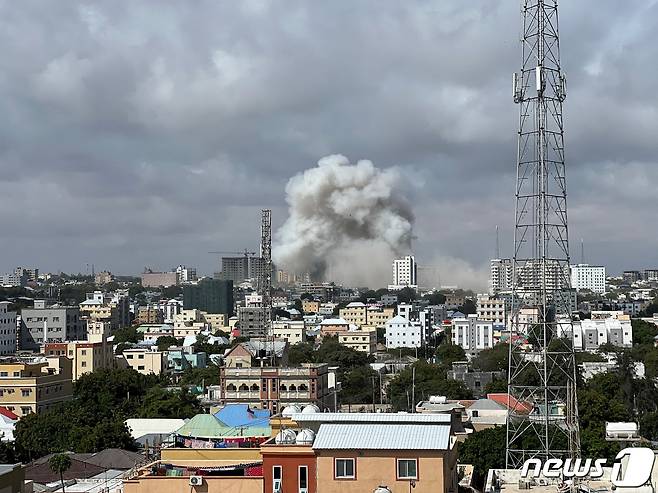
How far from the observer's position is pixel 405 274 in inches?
5699

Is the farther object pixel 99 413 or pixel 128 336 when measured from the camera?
pixel 128 336

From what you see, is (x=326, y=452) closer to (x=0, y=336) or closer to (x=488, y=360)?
(x=488, y=360)

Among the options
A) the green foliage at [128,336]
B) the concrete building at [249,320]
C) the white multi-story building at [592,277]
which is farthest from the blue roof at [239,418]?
the white multi-story building at [592,277]

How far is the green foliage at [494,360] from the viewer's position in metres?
59.5

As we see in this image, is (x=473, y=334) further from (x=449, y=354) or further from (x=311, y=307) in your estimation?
(x=311, y=307)

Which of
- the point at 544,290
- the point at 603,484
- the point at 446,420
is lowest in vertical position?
the point at 603,484

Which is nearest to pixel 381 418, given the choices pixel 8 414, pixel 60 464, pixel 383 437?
pixel 383 437

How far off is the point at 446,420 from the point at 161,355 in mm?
48645

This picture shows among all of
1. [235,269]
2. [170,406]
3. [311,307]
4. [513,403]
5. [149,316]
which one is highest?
[235,269]

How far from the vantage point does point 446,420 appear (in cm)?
1476

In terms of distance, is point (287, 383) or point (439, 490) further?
point (287, 383)

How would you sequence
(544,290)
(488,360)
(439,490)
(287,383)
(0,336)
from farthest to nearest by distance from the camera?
(0,336)
(488,360)
(287,383)
(544,290)
(439,490)

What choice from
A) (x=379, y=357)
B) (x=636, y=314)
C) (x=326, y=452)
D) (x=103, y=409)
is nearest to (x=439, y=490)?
(x=326, y=452)

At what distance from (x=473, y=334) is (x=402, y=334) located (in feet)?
17.0
